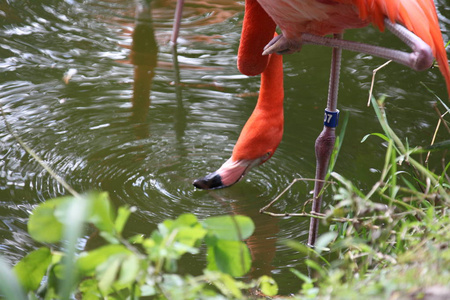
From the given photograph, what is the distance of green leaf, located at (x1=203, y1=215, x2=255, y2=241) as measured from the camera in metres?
1.26

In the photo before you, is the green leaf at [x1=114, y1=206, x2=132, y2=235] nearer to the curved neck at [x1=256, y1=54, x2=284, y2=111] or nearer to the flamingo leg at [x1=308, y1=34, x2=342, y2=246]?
the flamingo leg at [x1=308, y1=34, x2=342, y2=246]

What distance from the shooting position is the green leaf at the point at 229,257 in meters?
1.30

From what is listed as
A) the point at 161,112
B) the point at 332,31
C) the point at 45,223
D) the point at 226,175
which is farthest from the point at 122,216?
the point at 161,112

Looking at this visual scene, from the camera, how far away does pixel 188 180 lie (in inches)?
111

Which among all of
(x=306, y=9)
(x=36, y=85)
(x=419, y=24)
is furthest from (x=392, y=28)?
(x=36, y=85)

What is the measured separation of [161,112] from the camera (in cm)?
341

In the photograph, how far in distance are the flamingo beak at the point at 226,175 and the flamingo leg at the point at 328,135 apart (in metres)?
0.25

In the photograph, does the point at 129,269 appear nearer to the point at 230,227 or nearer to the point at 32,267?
the point at 230,227

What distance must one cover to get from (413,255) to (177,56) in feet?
10.1

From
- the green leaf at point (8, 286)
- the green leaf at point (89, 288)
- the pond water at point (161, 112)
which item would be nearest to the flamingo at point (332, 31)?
the pond water at point (161, 112)

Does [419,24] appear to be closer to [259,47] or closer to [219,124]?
[259,47]

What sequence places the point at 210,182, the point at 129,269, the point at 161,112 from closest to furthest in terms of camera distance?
the point at 129,269
the point at 210,182
the point at 161,112

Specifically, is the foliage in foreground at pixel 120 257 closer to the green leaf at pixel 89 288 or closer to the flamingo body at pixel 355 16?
the green leaf at pixel 89 288

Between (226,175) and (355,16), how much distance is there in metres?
0.90
